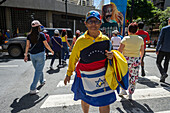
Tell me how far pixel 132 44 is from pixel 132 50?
0.16 metres

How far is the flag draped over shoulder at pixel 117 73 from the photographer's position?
196 centimetres

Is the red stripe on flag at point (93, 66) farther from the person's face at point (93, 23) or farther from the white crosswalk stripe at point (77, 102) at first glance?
the white crosswalk stripe at point (77, 102)

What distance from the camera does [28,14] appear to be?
2184 centimetres

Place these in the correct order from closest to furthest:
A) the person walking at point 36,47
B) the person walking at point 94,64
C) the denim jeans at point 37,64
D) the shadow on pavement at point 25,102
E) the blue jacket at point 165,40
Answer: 1. the person walking at point 94,64
2. the shadow on pavement at point 25,102
3. the person walking at point 36,47
4. the denim jeans at point 37,64
5. the blue jacket at point 165,40

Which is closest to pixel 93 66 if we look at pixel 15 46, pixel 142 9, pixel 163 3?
pixel 15 46

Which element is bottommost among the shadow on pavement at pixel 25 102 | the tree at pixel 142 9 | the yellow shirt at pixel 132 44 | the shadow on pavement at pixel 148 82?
the shadow on pavement at pixel 25 102

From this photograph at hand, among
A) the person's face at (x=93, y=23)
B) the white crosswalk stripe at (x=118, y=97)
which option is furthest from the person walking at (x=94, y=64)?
the white crosswalk stripe at (x=118, y=97)

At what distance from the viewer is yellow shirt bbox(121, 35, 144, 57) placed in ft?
10.3

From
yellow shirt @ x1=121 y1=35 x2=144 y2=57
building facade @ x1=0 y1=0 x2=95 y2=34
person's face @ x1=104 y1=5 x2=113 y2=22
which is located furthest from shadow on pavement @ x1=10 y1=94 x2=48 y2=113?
building facade @ x1=0 y1=0 x2=95 y2=34

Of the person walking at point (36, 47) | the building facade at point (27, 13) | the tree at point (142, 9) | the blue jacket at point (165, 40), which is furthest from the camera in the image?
the tree at point (142, 9)

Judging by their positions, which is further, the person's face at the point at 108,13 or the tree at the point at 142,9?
the tree at the point at 142,9

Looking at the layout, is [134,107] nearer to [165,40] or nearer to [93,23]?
[93,23]

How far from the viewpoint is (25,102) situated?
3168 millimetres

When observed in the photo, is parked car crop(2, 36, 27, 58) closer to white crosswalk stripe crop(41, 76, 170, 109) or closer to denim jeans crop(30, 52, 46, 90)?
denim jeans crop(30, 52, 46, 90)
